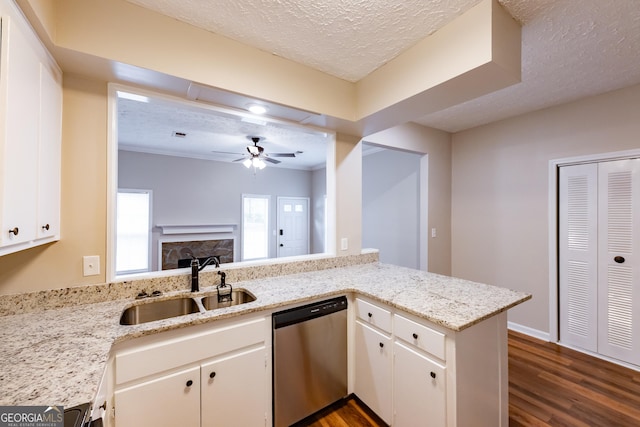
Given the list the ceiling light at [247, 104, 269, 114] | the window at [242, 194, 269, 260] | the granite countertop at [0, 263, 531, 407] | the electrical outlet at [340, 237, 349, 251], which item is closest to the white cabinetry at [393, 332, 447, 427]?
the granite countertop at [0, 263, 531, 407]

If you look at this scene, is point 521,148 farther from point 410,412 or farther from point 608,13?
point 410,412

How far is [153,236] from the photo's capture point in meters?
4.86

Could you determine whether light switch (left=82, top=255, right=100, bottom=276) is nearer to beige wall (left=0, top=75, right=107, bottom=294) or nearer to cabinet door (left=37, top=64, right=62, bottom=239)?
beige wall (left=0, top=75, right=107, bottom=294)

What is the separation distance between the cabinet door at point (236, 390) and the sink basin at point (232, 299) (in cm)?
39

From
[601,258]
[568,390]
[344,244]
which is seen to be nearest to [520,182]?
[601,258]

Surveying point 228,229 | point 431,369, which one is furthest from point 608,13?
point 228,229

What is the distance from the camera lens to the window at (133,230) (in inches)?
182

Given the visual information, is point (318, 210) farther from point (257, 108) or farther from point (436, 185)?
point (257, 108)

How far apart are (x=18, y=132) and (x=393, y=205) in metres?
4.08

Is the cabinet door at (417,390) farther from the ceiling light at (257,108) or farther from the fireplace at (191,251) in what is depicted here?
the fireplace at (191,251)

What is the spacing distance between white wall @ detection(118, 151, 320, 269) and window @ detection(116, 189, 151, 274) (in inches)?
4.5

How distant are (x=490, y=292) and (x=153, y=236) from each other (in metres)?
5.27

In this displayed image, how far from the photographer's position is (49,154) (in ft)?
4.46

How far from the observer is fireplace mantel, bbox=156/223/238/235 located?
492 centimetres
